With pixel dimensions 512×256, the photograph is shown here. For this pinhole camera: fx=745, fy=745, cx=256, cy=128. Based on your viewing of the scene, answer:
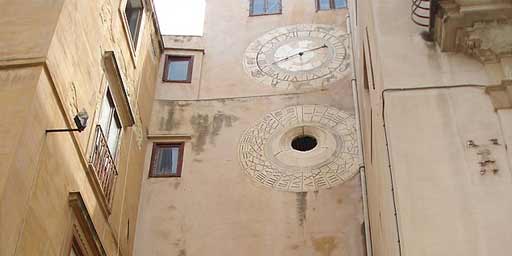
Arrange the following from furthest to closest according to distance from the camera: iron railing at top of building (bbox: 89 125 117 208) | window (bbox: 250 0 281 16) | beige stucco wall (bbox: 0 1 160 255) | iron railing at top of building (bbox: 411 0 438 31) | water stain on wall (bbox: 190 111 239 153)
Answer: window (bbox: 250 0 281 16), water stain on wall (bbox: 190 111 239 153), iron railing at top of building (bbox: 89 125 117 208), iron railing at top of building (bbox: 411 0 438 31), beige stucco wall (bbox: 0 1 160 255)

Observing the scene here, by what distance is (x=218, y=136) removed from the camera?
46.9 ft

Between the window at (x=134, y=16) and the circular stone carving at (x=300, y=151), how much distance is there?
280 centimetres

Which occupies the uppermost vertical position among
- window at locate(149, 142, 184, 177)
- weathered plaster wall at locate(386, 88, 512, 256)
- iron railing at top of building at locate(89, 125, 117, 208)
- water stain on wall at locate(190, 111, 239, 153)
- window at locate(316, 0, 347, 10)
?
window at locate(316, 0, 347, 10)

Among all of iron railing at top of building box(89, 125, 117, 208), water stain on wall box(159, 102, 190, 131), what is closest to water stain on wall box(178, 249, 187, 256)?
iron railing at top of building box(89, 125, 117, 208)

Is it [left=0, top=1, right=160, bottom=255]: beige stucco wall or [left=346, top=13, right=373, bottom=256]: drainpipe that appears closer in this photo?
[left=0, top=1, right=160, bottom=255]: beige stucco wall

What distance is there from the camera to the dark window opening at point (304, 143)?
14.1m

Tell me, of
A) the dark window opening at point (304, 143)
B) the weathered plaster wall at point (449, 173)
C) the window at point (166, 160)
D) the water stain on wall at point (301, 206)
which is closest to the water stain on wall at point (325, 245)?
the water stain on wall at point (301, 206)

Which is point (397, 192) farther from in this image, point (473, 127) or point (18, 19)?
point (18, 19)

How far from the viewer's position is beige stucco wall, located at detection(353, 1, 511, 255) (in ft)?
21.6

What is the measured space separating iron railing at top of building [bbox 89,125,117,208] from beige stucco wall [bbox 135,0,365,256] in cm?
182

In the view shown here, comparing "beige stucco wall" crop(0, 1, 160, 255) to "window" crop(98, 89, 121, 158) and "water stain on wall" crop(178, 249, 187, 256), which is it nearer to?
"window" crop(98, 89, 121, 158)

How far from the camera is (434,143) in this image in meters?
7.28

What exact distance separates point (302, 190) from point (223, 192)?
1.41m

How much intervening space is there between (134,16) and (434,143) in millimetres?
8239
